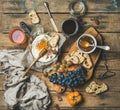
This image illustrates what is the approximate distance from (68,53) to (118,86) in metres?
0.29

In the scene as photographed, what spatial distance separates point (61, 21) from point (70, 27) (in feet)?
0.25

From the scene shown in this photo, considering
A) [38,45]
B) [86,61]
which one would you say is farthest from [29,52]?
[86,61]

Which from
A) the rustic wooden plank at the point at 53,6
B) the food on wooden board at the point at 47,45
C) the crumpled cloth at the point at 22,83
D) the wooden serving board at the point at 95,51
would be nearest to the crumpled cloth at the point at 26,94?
the crumpled cloth at the point at 22,83

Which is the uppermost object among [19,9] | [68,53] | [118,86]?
[19,9]

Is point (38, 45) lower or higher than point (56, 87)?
higher

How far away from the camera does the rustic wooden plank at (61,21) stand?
128 inches

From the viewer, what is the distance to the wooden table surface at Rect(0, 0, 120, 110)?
3.24m

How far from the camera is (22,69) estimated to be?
10.5 ft

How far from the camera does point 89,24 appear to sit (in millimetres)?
3260

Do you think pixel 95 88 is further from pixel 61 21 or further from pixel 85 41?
pixel 61 21

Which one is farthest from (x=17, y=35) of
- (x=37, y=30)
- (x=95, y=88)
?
(x=95, y=88)

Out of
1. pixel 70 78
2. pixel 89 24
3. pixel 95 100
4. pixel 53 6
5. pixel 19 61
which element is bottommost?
pixel 95 100

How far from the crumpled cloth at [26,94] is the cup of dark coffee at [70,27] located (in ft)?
0.85

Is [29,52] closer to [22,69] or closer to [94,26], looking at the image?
[22,69]
